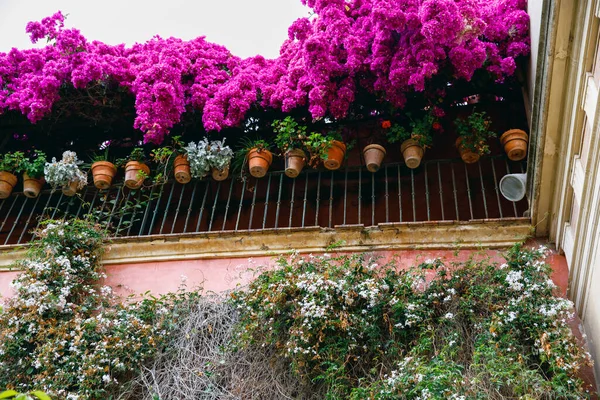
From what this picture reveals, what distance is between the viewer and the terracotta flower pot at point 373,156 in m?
7.48

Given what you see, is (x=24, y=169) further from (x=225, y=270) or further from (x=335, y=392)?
(x=335, y=392)

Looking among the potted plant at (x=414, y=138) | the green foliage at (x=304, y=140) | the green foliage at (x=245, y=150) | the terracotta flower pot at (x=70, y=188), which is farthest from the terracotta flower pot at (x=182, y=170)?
the potted plant at (x=414, y=138)

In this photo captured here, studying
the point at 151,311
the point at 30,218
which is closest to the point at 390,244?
the point at 151,311

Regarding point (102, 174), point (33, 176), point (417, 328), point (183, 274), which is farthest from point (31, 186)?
point (417, 328)

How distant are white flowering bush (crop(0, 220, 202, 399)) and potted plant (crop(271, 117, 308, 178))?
1.64 meters

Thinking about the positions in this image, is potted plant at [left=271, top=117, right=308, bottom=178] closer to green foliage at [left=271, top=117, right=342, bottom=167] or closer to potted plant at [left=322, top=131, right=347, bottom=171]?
green foliage at [left=271, top=117, right=342, bottom=167]

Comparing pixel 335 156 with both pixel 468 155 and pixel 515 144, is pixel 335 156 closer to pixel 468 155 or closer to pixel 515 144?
pixel 468 155

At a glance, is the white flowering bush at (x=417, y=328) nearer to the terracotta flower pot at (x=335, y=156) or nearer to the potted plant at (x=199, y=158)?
the terracotta flower pot at (x=335, y=156)

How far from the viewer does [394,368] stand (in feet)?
19.5

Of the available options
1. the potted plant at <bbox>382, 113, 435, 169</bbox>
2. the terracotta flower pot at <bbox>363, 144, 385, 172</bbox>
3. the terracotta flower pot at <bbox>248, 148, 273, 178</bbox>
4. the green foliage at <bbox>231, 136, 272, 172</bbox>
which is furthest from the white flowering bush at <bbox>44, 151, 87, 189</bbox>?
the potted plant at <bbox>382, 113, 435, 169</bbox>

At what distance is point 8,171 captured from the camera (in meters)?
8.36

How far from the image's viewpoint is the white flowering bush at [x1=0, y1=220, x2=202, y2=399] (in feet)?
20.5

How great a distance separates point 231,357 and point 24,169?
336 centimetres

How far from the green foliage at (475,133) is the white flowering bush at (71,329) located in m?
2.94
